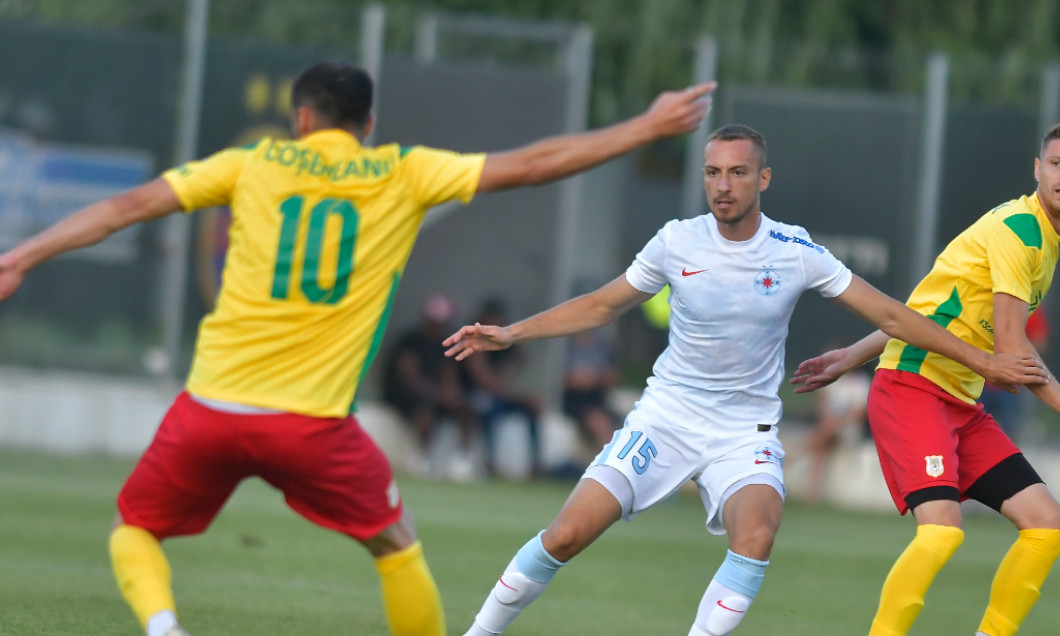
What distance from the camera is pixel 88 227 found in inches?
194

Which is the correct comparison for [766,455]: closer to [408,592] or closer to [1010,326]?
[1010,326]

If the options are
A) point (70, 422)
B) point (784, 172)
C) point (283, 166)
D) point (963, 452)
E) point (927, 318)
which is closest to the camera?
point (283, 166)

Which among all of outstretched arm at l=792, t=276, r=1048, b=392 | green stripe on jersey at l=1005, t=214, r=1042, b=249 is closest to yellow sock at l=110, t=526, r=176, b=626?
outstretched arm at l=792, t=276, r=1048, b=392

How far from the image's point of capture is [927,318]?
6020 millimetres

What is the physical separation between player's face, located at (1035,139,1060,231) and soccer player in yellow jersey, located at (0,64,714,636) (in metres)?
2.08

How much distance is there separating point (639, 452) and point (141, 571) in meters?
2.13

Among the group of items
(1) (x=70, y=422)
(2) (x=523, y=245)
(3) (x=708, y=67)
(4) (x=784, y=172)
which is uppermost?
(3) (x=708, y=67)

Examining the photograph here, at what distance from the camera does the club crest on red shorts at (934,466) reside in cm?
622

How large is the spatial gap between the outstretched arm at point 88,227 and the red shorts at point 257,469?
63cm

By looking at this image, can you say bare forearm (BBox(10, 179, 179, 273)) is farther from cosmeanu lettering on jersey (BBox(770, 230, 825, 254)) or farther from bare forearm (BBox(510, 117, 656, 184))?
cosmeanu lettering on jersey (BBox(770, 230, 825, 254))

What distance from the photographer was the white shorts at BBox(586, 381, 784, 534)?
6.15 meters

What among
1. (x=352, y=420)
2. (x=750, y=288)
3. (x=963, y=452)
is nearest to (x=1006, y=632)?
(x=963, y=452)

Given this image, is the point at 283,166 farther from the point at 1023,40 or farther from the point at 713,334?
the point at 1023,40

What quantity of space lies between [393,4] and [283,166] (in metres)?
15.4
